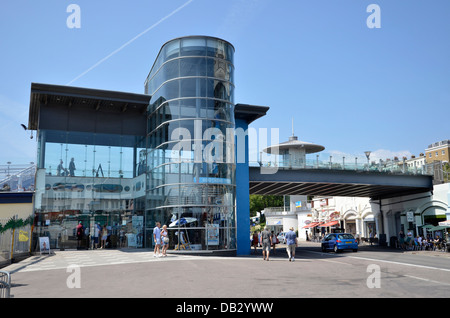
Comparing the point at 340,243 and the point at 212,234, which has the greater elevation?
the point at 212,234

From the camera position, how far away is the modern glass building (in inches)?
882

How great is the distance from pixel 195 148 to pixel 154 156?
3.98 metres

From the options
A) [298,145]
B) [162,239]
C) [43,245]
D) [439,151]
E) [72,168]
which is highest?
[439,151]

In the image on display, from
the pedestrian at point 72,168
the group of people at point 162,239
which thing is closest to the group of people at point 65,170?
the pedestrian at point 72,168

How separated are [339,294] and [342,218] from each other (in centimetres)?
4830

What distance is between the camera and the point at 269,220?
246 ft

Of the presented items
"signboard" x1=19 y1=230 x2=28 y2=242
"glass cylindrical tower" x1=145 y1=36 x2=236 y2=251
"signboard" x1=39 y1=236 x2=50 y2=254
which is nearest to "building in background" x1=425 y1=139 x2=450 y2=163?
"glass cylindrical tower" x1=145 y1=36 x2=236 y2=251

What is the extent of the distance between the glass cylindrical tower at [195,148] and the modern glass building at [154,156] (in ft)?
0.19

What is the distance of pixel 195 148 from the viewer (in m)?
22.6

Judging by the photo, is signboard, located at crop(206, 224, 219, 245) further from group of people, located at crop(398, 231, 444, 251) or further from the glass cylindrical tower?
group of people, located at crop(398, 231, 444, 251)

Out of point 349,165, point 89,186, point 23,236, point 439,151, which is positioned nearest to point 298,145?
point 349,165

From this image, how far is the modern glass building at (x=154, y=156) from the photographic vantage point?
73.5ft

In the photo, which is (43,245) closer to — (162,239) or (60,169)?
(60,169)

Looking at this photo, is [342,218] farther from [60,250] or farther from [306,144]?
[60,250]
